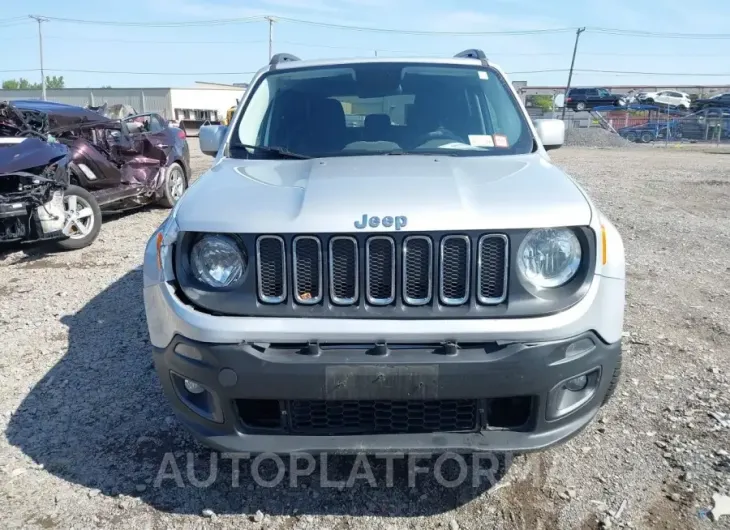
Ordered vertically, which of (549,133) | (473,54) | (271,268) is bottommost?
(271,268)

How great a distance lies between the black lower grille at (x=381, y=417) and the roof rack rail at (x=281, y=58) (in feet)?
9.21

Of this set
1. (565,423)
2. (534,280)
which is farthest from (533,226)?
(565,423)

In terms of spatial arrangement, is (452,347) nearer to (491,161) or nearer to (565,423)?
(565,423)

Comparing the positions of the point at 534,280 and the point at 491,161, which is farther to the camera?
the point at 491,161

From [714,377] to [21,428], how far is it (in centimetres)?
414

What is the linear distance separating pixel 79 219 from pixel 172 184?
2.84 meters

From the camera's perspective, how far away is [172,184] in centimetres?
1021

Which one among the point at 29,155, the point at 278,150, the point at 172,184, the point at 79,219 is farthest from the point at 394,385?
the point at 172,184

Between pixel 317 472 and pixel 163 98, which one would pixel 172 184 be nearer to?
pixel 317 472

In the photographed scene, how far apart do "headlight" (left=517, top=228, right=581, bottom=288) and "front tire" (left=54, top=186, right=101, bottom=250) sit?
6.10 metres

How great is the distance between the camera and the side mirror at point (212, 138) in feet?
13.0

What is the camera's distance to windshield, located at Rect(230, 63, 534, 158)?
12.1 ft

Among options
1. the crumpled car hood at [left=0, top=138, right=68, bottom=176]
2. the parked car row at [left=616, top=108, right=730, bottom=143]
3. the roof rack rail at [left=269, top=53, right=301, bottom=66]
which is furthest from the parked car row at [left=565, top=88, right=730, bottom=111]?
the roof rack rail at [left=269, top=53, right=301, bottom=66]

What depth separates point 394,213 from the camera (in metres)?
2.48
